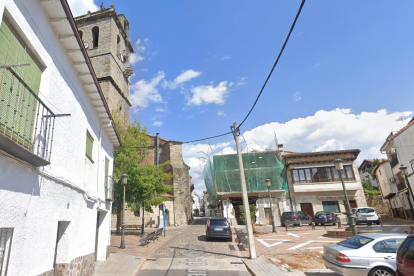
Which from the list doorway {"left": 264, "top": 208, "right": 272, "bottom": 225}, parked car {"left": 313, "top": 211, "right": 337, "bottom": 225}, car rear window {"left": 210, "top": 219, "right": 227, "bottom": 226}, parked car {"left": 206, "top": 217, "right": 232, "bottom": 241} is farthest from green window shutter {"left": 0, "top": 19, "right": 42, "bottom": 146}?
doorway {"left": 264, "top": 208, "right": 272, "bottom": 225}

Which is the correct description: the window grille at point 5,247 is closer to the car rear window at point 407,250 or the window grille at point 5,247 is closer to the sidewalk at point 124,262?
the sidewalk at point 124,262

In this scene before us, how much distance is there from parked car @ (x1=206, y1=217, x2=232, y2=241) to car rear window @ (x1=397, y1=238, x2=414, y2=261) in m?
10.9

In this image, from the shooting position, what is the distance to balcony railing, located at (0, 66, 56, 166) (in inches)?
134

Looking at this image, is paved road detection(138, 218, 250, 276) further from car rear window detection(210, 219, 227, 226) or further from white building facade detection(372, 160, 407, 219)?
white building facade detection(372, 160, 407, 219)

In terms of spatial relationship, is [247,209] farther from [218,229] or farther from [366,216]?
[366,216]

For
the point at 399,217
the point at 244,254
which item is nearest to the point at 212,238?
the point at 244,254

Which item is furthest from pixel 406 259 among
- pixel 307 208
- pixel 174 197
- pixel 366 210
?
pixel 174 197

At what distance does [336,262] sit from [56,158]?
750 cm

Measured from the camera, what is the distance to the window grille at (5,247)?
11.4 ft

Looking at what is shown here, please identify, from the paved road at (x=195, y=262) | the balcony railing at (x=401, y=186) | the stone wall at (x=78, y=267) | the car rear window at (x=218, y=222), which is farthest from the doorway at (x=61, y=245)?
the balcony railing at (x=401, y=186)

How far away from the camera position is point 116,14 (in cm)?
3048

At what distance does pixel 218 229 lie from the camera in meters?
15.2

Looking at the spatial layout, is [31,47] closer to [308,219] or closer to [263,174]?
[308,219]

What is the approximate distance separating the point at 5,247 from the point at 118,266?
6162 mm
